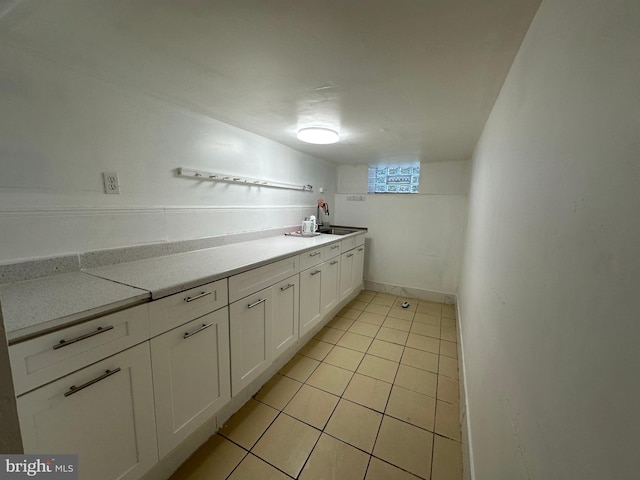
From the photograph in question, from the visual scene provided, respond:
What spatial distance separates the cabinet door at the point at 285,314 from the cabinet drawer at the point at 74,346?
0.84 metres

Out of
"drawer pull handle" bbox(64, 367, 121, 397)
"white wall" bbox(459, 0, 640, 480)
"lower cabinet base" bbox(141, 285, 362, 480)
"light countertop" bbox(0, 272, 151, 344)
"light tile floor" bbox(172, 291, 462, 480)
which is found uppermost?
"white wall" bbox(459, 0, 640, 480)

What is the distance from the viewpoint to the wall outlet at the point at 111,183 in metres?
1.36

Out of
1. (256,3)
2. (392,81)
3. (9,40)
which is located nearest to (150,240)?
(9,40)

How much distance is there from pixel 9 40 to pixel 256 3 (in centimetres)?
107

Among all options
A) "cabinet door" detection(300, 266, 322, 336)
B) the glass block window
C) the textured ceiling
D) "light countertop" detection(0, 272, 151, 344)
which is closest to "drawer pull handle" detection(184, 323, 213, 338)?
"light countertop" detection(0, 272, 151, 344)

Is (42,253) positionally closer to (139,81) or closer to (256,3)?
(139,81)

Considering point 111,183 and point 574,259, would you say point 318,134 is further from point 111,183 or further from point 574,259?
point 574,259

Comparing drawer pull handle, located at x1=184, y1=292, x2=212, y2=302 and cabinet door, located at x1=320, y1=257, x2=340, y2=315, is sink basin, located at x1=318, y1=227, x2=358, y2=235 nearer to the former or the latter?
cabinet door, located at x1=320, y1=257, x2=340, y2=315

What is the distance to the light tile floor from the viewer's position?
1.25 metres

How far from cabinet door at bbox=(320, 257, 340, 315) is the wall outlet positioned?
1.62 m

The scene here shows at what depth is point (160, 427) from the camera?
1.08 meters

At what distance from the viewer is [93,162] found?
1312 mm

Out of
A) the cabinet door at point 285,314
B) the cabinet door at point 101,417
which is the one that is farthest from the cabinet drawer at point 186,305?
the cabinet door at point 285,314

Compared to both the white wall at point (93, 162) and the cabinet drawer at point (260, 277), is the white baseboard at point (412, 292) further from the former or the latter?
the white wall at point (93, 162)
